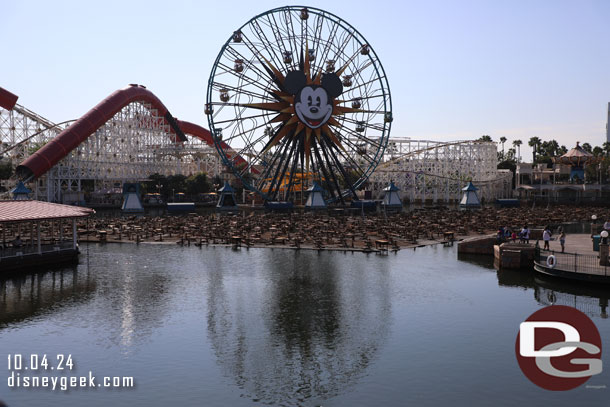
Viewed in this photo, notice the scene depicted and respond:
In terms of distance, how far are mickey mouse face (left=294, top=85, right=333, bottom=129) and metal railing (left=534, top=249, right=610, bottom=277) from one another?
1686 inches

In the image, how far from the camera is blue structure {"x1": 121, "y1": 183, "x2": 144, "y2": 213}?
83812 mm

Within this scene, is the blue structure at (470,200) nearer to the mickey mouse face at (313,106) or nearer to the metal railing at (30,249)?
the mickey mouse face at (313,106)

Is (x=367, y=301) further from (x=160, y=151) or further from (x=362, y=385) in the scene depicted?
(x=160, y=151)

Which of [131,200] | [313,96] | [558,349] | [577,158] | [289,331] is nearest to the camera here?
[558,349]

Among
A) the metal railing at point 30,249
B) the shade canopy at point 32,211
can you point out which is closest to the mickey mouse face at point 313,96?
the shade canopy at point 32,211

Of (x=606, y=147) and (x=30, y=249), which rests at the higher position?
(x=606, y=147)

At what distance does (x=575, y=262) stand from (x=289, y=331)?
16.6 meters

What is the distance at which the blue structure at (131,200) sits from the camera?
83.8m

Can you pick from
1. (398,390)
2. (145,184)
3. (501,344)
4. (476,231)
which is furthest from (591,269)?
(145,184)

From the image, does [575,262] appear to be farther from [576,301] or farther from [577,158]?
[577,158]

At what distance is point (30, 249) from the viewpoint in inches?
1470

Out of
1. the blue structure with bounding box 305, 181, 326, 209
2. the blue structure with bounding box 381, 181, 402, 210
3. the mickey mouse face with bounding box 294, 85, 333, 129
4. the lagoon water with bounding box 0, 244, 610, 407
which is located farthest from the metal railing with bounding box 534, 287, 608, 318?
the blue structure with bounding box 381, 181, 402, 210

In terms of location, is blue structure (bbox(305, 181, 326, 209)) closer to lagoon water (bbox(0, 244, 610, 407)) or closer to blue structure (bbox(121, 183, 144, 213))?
blue structure (bbox(121, 183, 144, 213))

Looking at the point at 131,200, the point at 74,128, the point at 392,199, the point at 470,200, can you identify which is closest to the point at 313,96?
the point at 392,199
